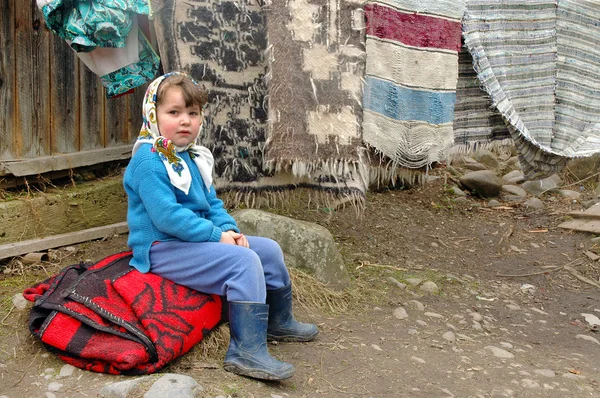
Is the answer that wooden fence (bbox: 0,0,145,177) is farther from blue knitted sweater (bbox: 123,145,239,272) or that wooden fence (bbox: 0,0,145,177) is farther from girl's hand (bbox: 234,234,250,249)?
girl's hand (bbox: 234,234,250,249)

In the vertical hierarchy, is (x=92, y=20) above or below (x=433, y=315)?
above

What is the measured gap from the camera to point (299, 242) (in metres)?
3.77

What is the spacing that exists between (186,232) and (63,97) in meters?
1.68

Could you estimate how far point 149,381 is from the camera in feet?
7.85

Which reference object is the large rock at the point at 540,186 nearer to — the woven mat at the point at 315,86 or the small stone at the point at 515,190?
the small stone at the point at 515,190

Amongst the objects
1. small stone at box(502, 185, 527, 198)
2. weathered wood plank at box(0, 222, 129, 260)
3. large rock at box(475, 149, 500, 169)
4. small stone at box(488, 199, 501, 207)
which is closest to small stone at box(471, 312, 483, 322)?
weathered wood plank at box(0, 222, 129, 260)

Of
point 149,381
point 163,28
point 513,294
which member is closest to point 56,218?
point 163,28

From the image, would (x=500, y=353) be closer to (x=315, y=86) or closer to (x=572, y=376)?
(x=572, y=376)

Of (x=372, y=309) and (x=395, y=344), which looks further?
(x=372, y=309)

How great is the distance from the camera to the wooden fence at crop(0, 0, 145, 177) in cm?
359

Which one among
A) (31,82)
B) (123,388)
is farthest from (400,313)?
(31,82)

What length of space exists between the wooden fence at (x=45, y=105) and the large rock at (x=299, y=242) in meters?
1.05

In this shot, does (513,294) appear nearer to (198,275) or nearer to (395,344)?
(395,344)

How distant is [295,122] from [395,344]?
1.21m
